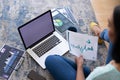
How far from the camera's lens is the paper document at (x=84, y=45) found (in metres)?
1.44

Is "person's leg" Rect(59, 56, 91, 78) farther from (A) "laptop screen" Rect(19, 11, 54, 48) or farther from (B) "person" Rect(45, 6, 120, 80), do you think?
(A) "laptop screen" Rect(19, 11, 54, 48)

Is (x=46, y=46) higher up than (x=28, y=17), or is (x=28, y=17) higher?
(x=28, y=17)

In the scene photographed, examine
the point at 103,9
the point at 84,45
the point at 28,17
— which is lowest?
the point at 103,9

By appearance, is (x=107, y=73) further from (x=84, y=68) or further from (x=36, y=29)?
(x=36, y=29)

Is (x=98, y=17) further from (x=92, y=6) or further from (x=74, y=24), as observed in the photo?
(x=74, y=24)

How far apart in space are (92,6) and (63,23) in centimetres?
43

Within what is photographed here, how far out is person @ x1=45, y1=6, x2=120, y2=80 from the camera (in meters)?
0.92

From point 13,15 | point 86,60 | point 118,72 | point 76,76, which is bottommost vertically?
point 86,60

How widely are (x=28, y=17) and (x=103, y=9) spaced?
0.75 metres

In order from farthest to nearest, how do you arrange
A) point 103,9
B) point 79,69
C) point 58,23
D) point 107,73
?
point 103,9 → point 58,23 → point 79,69 → point 107,73

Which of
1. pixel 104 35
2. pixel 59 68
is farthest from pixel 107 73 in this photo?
pixel 104 35

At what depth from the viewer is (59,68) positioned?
140 cm

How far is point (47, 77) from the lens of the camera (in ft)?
4.89

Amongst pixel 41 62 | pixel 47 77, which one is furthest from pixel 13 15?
pixel 47 77
